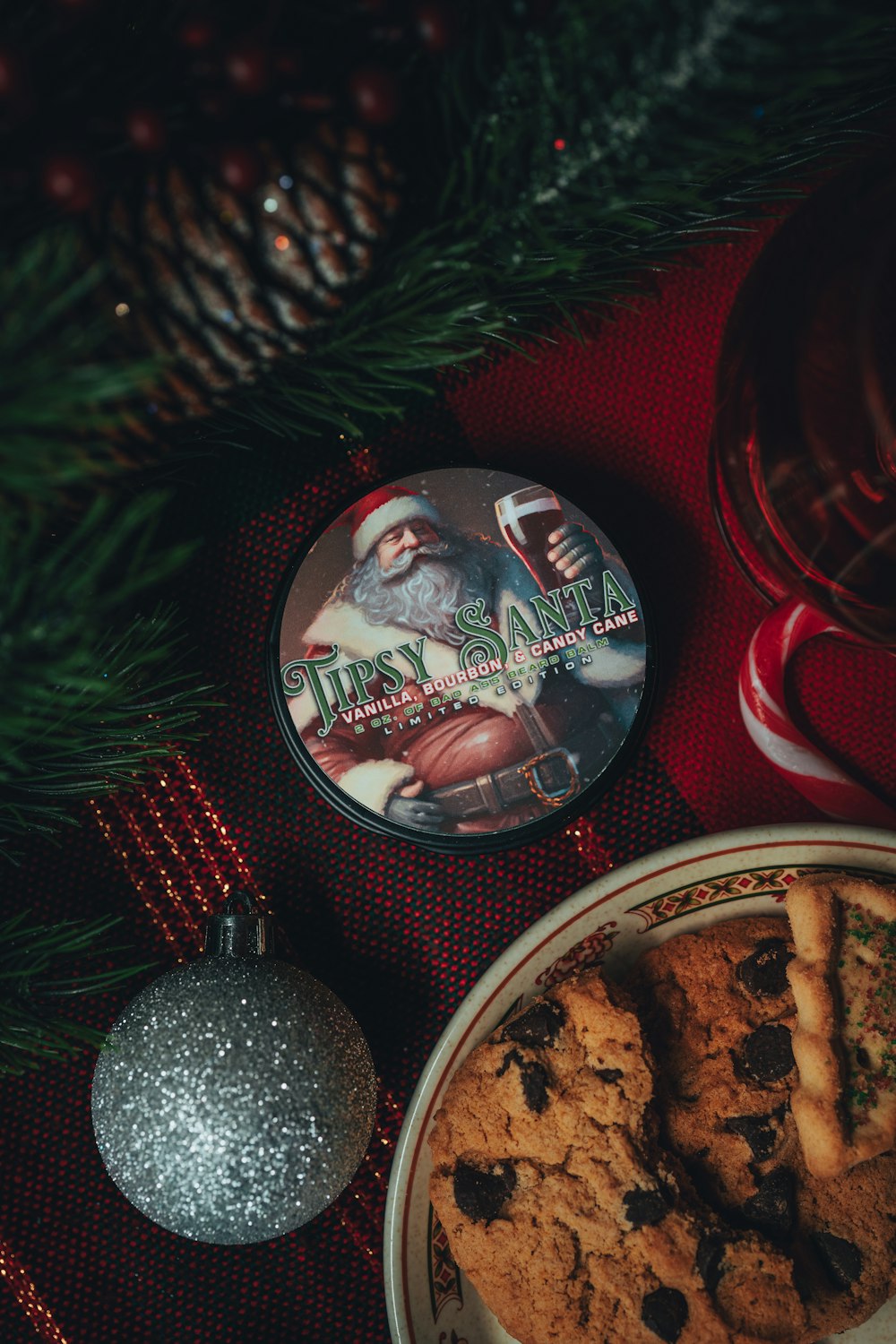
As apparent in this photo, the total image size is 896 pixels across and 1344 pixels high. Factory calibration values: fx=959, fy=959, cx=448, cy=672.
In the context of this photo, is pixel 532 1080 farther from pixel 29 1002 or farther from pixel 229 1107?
pixel 29 1002

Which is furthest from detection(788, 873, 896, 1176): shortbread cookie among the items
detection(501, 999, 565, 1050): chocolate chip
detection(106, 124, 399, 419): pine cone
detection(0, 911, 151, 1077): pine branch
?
detection(106, 124, 399, 419): pine cone

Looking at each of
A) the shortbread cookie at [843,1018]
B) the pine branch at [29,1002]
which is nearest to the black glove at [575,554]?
the shortbread cookie at [843,1018]

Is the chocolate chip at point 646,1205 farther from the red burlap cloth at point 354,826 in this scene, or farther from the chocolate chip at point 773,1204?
the red burlap cloth at point 354,826

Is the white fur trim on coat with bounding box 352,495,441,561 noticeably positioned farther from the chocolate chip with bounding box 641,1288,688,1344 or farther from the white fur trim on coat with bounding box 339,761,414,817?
the chocolate chip with bounding box 641,1288,688,1344

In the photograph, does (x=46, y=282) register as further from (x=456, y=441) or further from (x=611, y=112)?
(x=456, y=441)

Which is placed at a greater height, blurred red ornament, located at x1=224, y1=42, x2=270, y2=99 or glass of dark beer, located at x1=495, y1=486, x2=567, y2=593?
blurred red ornament, located at x1=224, y1=42, x2=270, y2=99

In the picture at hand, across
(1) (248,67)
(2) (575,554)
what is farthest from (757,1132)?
(1) (248,67)
